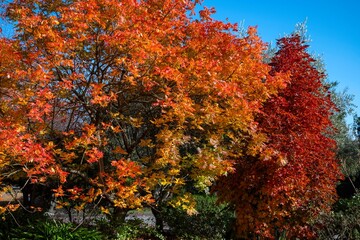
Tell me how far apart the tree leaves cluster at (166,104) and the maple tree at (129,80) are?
0.03 m

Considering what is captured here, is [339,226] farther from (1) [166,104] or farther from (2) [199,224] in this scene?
(1) [166,104]

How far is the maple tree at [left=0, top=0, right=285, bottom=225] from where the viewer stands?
6.80 meters

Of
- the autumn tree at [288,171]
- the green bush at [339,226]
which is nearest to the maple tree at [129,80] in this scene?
the autumn tree at [288,171]

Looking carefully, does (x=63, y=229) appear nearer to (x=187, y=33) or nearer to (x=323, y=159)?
(x=187, y=33)

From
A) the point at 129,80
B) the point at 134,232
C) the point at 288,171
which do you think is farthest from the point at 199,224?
the point at 129,80

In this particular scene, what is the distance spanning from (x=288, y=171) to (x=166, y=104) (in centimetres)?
403

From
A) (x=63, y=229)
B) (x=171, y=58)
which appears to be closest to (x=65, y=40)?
(x=171, y=58)

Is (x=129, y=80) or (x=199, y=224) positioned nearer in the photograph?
(x=129, y=80)

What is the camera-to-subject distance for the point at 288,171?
30.2 feet

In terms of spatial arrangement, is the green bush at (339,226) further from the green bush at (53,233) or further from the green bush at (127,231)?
the green bush at (53,233)

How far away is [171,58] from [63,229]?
4.60 meters

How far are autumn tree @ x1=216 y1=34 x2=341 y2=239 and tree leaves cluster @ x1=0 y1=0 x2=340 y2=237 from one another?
4cm

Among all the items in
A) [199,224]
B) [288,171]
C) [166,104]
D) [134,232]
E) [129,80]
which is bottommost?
[134,232]

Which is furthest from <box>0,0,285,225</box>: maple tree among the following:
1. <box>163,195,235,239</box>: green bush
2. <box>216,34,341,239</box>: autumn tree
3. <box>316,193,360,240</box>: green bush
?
<box>316,193,360,240</box>: green bush
